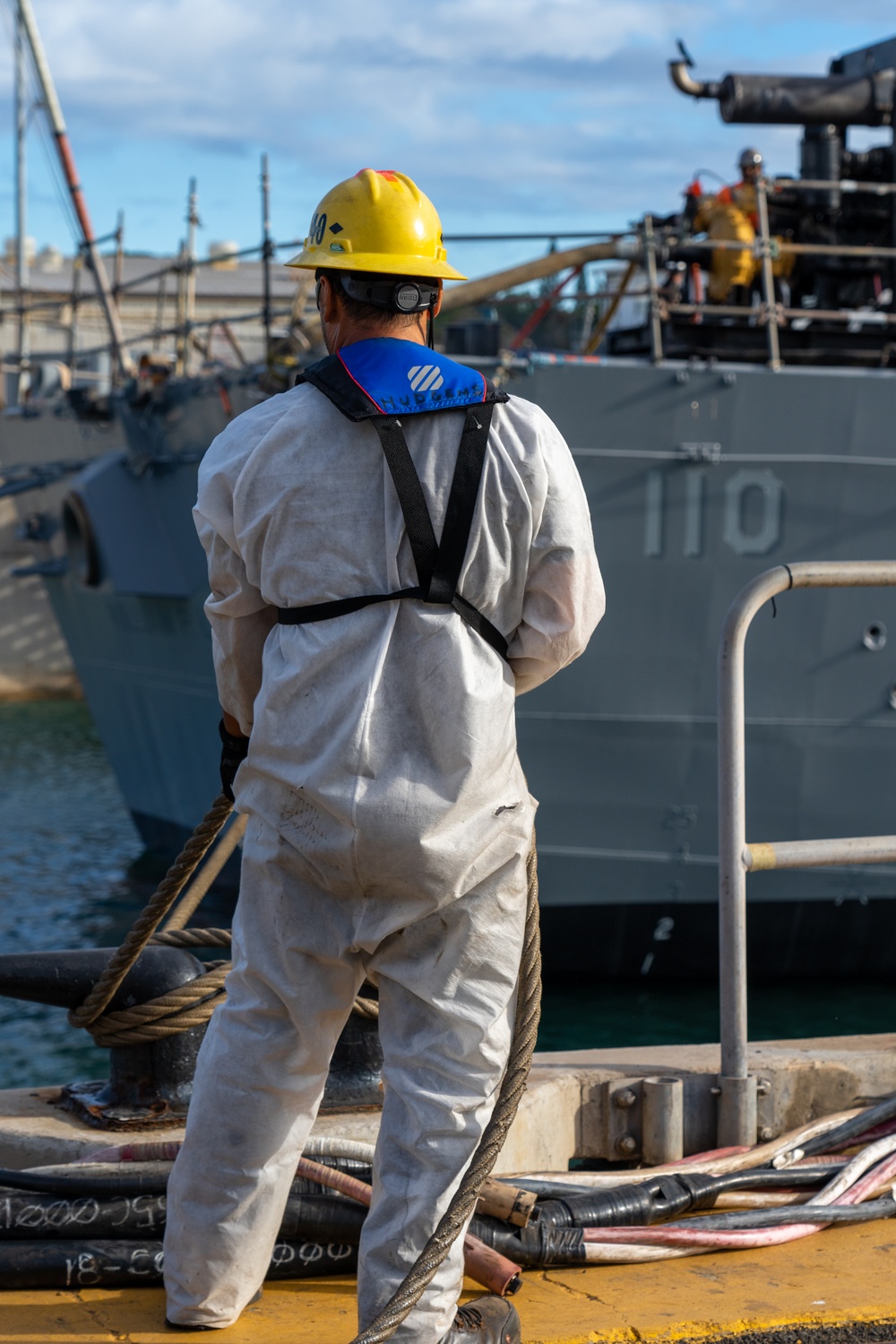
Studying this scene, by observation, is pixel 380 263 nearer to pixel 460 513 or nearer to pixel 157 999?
pixel 460 513

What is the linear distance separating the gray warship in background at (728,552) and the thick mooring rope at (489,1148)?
6.23m

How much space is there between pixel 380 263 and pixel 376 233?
6 cm

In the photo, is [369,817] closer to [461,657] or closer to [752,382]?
[461,657]

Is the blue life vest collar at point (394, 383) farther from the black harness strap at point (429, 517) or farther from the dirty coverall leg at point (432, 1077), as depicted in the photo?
the dirty coverall leg at point (432, 1077)

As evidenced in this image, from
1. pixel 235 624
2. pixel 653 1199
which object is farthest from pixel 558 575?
pixel 653 1199

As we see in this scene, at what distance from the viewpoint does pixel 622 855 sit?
29.1 ft

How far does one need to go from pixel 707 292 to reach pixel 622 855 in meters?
3.61

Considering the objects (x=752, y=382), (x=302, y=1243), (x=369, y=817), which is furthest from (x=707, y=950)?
(x=369, y=817)

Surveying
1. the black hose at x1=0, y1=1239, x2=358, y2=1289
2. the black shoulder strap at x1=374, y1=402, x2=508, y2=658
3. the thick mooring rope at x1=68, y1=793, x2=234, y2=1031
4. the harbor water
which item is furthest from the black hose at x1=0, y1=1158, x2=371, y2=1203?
the harbor water

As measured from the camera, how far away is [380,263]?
2.18m

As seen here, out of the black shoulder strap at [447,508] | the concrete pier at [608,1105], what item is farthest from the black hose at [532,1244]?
the black shoulder strap at [447,508]

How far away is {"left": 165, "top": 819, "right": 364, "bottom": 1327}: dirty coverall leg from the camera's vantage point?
2.16 meters

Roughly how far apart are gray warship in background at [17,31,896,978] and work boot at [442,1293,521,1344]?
20.8 feet

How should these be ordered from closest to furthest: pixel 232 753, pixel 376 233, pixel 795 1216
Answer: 1. pixel 376 233
2. pixel 232 753
3. pixel 795 1216
